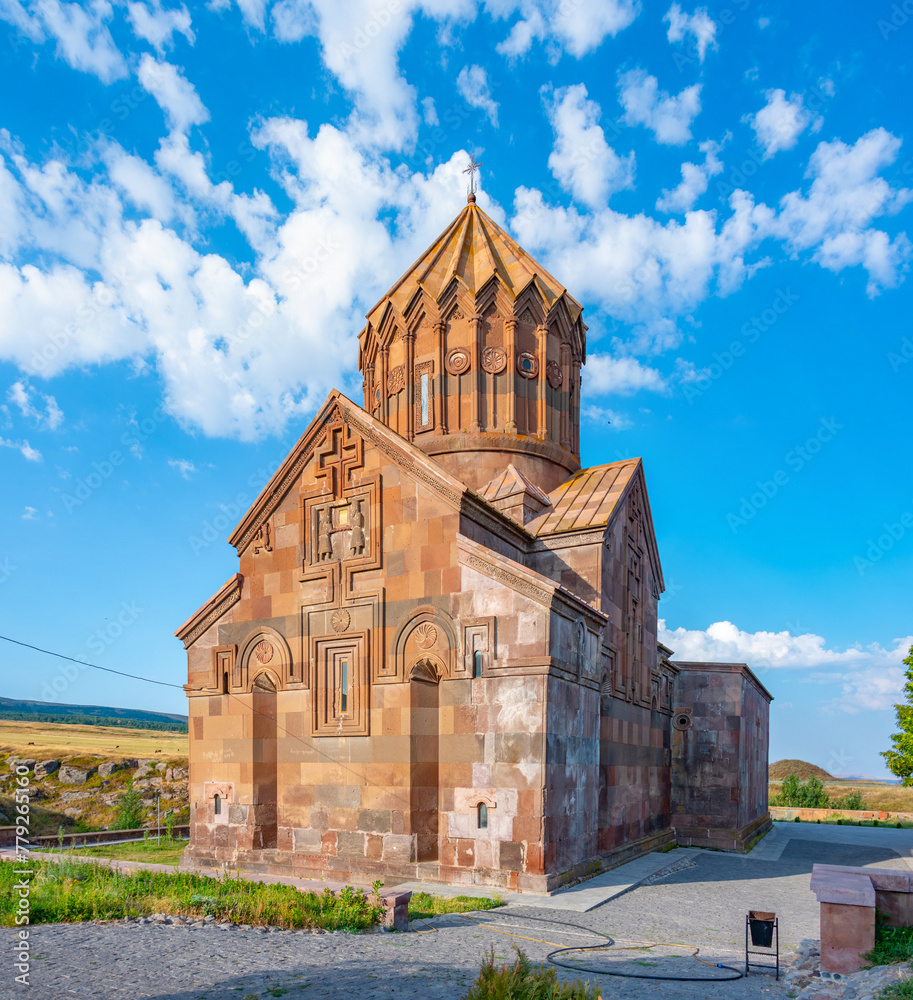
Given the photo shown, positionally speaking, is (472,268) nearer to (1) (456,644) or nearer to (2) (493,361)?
(2) (493,361)

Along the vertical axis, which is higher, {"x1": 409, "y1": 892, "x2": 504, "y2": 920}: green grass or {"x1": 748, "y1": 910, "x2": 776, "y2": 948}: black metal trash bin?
{"x1": 748, "y1": 910, "x2": 776, "y2": 948}: black metal trash bin

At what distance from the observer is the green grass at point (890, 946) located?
6.44m

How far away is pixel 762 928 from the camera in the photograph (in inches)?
284

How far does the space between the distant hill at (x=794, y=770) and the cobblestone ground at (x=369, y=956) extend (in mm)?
45327

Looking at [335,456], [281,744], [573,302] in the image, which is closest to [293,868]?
[281,744]

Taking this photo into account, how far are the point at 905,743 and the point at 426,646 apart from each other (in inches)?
1005

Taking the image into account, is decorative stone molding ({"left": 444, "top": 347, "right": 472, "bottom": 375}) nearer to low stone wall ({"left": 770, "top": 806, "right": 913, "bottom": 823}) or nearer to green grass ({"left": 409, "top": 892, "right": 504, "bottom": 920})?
green grass ({"left": 409, "top": 892, "right": 504, "bottom": 920})

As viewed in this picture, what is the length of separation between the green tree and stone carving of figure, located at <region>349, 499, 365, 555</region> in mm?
25914

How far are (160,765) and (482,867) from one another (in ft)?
82.8

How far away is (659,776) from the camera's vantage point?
58.8 ft

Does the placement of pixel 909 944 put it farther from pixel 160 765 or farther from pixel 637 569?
pixel 160 765

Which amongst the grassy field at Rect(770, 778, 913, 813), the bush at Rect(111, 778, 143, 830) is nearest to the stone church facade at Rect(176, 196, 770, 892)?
the bush at Rect(111, 778, 143, 830)

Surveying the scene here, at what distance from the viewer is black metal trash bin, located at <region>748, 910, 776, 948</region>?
23.5 ft

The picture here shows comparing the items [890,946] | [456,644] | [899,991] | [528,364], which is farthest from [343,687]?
[899,991]
